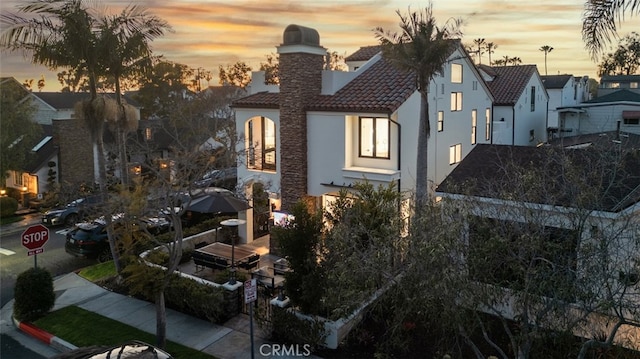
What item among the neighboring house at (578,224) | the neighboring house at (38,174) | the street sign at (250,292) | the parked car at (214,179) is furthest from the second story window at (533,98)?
the neighboring house at (38,174)

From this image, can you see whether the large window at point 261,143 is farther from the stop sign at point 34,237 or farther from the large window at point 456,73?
the stop sign at point 34,237

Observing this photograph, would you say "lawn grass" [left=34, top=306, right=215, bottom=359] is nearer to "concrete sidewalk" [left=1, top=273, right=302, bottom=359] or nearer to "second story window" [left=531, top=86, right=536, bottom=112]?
"concrete sidewalk" [left=1, top=273, right=302, bottom=359]

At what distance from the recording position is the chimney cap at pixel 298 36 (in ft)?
61.1

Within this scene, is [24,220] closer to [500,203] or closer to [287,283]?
[287,283]

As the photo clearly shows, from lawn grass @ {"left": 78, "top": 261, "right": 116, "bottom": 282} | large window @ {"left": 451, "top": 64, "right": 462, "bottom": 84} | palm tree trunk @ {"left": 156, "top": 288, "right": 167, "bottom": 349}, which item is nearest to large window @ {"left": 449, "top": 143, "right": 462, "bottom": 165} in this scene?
large window @ {"left": 451, "top": 64, "right": 462, "bottom": 84}

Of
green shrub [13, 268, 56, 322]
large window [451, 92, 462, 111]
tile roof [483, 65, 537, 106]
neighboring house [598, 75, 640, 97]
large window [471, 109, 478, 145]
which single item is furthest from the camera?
neighboring house [598, 75, 640, 97]

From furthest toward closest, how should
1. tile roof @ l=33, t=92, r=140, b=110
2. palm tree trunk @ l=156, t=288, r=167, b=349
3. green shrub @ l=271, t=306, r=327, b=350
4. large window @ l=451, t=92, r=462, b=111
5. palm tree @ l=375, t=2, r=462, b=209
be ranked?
tile roof @ l=33, t=92, r=140, b=110 → large window @ l=451, t=92, r=462, b=111 → palm tree @ l=375, t=2, r=462, b=209 → palm tree trunk @ l=156, t=288, r=167, b=349 → green shrub @ l=271, t=306, r=327, b=350

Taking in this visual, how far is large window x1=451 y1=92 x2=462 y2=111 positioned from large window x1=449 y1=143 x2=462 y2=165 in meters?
1.70

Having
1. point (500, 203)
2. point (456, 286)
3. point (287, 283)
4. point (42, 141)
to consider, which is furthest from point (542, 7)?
point (42, 141)

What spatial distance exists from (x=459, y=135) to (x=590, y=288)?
16167 millimetres

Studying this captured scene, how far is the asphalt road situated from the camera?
1300 centimetres

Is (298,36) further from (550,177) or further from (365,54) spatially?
(365,54)

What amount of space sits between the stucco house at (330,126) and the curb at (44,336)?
9176 mm

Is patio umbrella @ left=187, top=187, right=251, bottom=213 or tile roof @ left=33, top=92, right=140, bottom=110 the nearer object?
patio umbrella @ left=187, top=187, right=251, bottom=213
